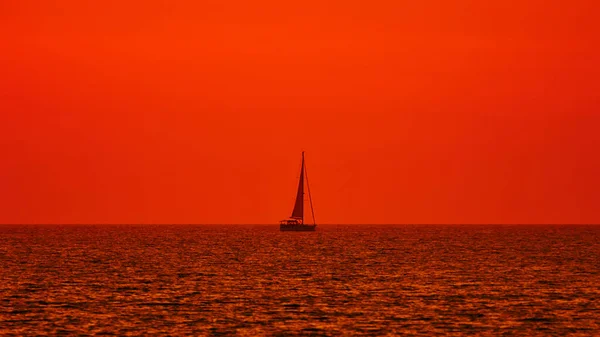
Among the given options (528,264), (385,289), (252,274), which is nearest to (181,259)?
(252,274)

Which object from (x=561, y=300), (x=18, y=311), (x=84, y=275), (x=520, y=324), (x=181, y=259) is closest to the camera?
(x=520, y=324)

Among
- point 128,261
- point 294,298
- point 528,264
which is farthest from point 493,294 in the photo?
point 128,261

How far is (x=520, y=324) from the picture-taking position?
213 ft

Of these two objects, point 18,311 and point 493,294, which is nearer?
point 18,311

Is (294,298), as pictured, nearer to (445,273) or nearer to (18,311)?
(18,311)

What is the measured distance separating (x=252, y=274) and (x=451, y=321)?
4385 cm

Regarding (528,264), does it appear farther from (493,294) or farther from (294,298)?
(294,298)

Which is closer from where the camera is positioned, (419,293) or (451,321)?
(451,321)

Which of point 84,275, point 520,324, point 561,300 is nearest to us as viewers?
point 520,324

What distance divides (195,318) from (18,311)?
477 inches

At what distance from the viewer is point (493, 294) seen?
3307 inches

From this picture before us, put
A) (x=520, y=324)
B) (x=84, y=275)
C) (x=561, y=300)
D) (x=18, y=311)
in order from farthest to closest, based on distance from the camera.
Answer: (x=84, y=275)
(x=561, y=300)
(x=18, y=311)
(x=520, y=324)

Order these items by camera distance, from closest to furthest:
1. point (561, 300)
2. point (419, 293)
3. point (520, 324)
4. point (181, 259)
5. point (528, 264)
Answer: point (520, 324) → point (561, 300) → point (419, 293) → point (528, 264) → point (181, 259)

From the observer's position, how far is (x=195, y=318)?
219 feet
